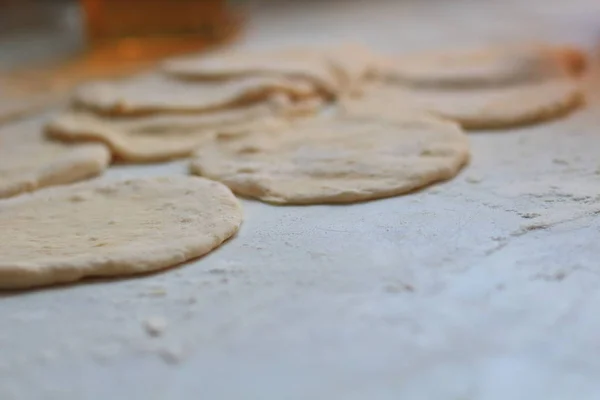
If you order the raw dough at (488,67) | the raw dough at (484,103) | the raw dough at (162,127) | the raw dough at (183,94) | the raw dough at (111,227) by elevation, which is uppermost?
the raw dough at (488,67)

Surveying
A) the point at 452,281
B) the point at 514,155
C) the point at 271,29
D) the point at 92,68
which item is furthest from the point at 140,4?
the point at 452,281

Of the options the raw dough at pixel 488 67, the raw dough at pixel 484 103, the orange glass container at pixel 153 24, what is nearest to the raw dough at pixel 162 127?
the raw dough at pixel 484 103

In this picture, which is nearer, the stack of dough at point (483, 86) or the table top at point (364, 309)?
the table top at point (364, 309)

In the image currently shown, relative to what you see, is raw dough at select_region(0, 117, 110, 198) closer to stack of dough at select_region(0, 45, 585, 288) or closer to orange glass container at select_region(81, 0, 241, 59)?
stack of dough at select_region(0, 45, 585, 288)

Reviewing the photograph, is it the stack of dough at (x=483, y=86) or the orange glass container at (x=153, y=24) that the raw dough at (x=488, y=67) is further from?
the orange glass container at (x=153, y=24)

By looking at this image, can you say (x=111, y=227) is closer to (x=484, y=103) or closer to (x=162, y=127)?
(x=162, y=127)

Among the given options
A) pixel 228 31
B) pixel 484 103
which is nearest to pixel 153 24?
pixel 228 31

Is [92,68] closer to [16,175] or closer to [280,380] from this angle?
[16,175]

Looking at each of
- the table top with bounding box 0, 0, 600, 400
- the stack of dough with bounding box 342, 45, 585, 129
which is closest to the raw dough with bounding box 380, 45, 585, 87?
the stack of dough with bounding box 342, 45, 585, 129
